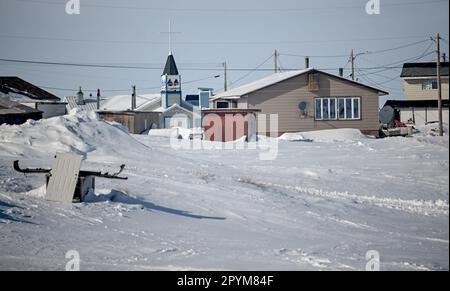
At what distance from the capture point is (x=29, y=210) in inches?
446

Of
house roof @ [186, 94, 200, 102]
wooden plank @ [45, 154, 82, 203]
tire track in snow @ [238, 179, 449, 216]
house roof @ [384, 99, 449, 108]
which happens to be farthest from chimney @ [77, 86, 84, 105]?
wooden plank @ [45, 154, 82, 203]

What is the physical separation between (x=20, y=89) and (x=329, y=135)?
22832 mm

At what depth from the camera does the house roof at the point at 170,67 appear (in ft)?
260

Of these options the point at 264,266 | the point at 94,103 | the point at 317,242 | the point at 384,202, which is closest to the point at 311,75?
the point at 384,202

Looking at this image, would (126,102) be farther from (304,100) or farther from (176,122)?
(304,100)

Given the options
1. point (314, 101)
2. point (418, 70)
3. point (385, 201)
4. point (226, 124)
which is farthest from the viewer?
point (418, 70)

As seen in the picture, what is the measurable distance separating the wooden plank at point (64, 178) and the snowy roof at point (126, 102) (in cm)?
5803

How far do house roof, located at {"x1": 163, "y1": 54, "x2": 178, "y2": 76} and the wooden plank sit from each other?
66.9 meters

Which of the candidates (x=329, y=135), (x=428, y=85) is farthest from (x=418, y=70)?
(x=329, y=135)

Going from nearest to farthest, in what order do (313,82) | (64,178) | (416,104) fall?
(64,178), (313,82), (416,104)

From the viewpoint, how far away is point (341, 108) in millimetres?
40250

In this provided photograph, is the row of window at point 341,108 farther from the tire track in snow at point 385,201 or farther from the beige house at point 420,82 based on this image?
the tire track in snow at point 385,201
